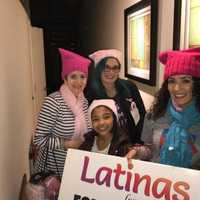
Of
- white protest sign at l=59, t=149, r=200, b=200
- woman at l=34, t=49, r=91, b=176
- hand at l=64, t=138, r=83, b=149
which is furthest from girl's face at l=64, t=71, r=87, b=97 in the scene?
white protest sign at l=59, t=149, r=200, b=200

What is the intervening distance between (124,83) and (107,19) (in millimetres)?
1667

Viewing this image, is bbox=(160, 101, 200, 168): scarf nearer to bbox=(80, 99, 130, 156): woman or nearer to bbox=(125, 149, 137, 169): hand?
bbox=(125, 149, 137, 169): hand

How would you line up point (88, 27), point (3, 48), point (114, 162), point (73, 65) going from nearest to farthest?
1. point (114, 162)
2. point (3, 48)
3. point (73, 65)
4. point (88, 27)

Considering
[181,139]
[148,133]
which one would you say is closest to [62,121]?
[148,133]

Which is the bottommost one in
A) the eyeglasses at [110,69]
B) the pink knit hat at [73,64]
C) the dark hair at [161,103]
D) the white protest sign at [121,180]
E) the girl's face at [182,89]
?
the white protest sign at [121,180]

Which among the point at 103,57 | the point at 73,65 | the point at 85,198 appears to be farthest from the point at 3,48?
the point at 85,198

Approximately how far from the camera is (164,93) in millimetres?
1291

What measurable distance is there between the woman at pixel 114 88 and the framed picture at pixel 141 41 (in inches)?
7.1

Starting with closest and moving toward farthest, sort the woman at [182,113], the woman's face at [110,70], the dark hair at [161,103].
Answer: the woman at [182,113]
the dark hair at [161,103]
the woman's face at [110,70]

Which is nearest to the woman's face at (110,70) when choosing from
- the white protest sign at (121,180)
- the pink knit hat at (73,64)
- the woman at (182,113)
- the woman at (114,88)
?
the woman at (114,88)

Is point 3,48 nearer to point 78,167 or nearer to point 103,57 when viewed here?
point 103,57

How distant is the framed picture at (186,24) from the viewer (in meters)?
1.40

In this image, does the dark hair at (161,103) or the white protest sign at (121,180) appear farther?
the dark hair at (161,103)

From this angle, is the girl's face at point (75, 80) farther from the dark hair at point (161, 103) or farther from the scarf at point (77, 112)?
the dark hair at point (161, 103)
